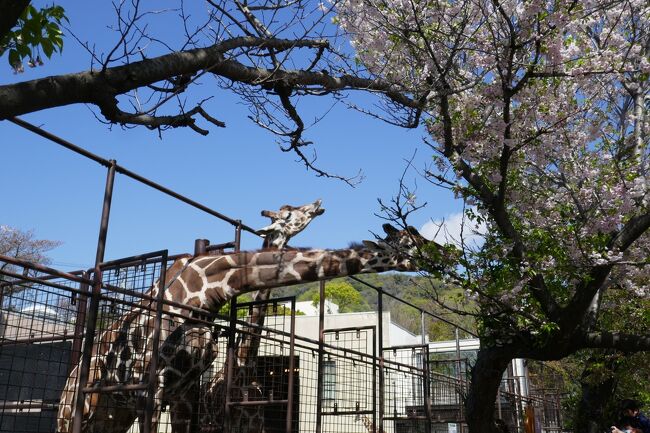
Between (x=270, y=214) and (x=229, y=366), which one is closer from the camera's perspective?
(x=229, y=366)

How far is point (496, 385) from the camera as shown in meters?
9.09

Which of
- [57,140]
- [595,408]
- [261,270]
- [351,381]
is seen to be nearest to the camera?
[57,140]

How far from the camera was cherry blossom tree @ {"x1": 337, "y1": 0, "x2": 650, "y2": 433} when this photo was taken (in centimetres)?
725

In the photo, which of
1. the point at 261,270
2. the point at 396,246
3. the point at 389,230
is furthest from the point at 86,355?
the point at 389,230

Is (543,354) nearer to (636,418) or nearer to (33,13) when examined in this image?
(636,418)

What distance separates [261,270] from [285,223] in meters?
1.60

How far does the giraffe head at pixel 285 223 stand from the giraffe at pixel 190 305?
115cm

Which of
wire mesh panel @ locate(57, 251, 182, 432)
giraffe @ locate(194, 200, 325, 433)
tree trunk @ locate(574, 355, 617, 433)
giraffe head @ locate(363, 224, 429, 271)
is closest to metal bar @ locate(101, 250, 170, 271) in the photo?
wire mesh panel @ locate(57, 251, 182, 432)

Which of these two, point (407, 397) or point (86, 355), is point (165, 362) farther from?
point (407, 397)

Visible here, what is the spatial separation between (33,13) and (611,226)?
6730 mm

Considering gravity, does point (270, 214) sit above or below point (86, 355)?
above

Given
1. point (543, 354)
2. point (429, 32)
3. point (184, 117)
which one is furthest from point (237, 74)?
point (543, 354)

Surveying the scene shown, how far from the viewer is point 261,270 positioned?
8.41 m

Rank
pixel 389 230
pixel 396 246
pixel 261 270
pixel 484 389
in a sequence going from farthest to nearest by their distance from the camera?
pixel 484 389 → pixel 389 230 → pixel 396 246 → pixel 261 270
